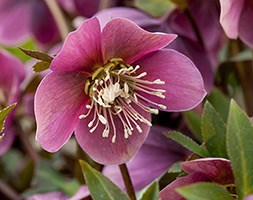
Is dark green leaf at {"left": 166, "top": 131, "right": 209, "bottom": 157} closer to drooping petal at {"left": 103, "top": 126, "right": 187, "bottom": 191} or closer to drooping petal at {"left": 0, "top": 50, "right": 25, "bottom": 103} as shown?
drooping petal at {"left": 103, "top": 126, "right": 187, "bottom": 191}

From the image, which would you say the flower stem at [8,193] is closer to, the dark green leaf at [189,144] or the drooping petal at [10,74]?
the drooping petal at [10,74]

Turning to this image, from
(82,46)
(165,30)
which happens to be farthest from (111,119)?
(165,30)

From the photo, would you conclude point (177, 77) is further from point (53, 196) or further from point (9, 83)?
point (9, 83)

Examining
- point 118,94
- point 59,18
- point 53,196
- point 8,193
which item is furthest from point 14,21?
point 118,94

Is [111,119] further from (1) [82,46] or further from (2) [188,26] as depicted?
(2) [188,26]

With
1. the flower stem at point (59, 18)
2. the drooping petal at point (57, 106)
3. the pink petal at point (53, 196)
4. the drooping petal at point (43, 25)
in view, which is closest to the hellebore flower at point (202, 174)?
the drooping petal at point (57, 106)

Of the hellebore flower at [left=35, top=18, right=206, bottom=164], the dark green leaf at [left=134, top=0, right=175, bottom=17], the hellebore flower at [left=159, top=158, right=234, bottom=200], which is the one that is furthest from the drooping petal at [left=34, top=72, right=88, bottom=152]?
the dark green leaf at [left=134, top=0, right=175, bottom=17]

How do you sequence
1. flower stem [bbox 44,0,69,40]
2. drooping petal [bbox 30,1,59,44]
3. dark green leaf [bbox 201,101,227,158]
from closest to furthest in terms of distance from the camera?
dark green leaf [bbox 201,101,227,158] < flower stem [bbox 44,0,69,40] < drooping petal [bbox 30,1,59,44]
